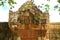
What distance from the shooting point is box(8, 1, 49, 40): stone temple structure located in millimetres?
18062

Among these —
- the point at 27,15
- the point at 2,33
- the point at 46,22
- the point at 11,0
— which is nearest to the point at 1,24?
the point at 2,33

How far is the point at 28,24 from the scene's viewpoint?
18266mm

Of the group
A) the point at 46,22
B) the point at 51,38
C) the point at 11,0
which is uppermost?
the point at 11,0

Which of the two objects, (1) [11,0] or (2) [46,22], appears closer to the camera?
(1) [11,0]

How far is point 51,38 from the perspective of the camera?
18078mm

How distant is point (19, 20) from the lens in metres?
18.2

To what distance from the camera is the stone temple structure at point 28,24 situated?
59.3 feet

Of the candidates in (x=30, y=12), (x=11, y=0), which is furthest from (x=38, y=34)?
(x=11, y=0)

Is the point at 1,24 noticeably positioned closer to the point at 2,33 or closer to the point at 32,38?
the point at 2,33

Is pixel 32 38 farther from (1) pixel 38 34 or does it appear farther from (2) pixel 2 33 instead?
(2) pixel 2 33

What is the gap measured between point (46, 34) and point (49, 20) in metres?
0.99

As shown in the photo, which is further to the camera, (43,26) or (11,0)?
(43,26)

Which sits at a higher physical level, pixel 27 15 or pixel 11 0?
pixel 11 0

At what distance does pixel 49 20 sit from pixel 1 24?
3.33 m
